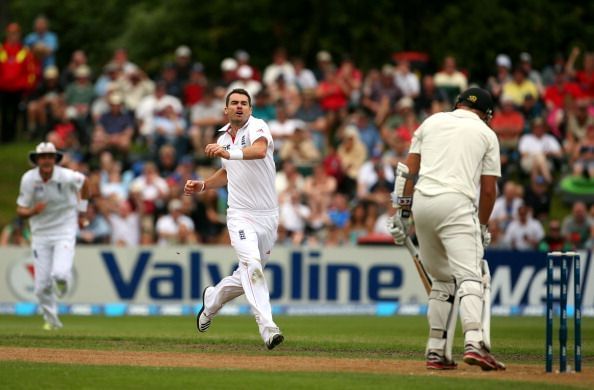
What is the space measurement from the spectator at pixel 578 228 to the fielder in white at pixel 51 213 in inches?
386

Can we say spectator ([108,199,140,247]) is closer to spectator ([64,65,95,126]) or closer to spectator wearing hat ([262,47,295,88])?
spectator ([64,65,95,126])

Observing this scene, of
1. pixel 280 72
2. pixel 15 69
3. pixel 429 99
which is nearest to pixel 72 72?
pixel 15 69

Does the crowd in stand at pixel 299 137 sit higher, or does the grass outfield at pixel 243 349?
the crowd in stand at pixel 299 137

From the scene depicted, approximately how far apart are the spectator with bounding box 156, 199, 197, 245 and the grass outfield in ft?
10.1

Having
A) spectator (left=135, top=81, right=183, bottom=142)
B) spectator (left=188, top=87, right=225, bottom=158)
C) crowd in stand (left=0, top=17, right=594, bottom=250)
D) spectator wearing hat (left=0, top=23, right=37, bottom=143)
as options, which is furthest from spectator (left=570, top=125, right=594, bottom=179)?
spectator wearing hat (left=0, top=23, right=37, bottom=143)

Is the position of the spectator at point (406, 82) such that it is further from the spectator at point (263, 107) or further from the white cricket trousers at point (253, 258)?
the white cricket trousers at point (253, 258)

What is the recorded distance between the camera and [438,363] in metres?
10.7

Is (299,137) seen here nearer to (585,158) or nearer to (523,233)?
(523,233)

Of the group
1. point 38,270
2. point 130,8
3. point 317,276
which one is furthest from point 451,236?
point 130,8

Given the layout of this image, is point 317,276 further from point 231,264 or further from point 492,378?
point 492,378

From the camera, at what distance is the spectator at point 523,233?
23031mm

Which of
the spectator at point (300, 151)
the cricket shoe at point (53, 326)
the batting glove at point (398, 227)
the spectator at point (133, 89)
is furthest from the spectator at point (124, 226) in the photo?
the batting glove at point (398, 227)

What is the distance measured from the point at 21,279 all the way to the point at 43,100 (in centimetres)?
724

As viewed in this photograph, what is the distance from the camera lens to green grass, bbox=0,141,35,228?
90.4 ft
